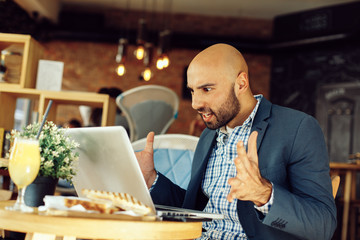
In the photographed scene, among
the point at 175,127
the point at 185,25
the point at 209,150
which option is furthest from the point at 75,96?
the point at 185,25

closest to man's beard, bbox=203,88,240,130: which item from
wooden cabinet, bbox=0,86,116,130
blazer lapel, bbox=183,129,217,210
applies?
blazer lapel, bbox=183,129,217,210

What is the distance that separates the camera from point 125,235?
0.92 m

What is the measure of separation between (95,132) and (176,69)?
6.23 meters

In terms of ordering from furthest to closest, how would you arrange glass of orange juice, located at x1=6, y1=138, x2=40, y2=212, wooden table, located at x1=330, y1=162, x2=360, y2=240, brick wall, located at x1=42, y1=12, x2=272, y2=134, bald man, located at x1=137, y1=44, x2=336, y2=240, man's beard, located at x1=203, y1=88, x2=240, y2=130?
brick wall, located at x1=42, y1=12, x2=272, y2=134 → wooden table, located at x1=330, y1=162, x2=360, y2=240 → man's beard, located at x1=203, y1=88, x2=240, y2=130 → bald man, located at x1=137, y1=44, x2=336, y2=240 → glass of orange juice, located at x1=6, y1=138, x2=40, y2=212

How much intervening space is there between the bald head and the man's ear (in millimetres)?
16

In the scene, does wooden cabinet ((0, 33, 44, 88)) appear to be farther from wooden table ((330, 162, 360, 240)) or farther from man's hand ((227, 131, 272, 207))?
wooden table ((330, 162, 360, 240))

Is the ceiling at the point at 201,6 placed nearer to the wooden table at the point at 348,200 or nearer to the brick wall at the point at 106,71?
the brick wall at the point at 106,71

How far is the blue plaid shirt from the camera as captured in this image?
1462 millimetres

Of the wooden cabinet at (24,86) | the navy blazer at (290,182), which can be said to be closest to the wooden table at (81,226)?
the navy blazer at (290,182)

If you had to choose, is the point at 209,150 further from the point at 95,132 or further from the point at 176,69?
the point at 176,69

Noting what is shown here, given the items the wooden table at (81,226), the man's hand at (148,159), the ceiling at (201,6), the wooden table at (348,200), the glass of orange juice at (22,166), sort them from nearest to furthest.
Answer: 1. the wooden table at (81,226)
2. the glass of orange juice at (22,166)
3. the man's hand at (148,159)
4. the wooden table at (348,200)
5. the ceiling at (201,6)

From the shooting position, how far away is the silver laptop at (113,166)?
1.07m

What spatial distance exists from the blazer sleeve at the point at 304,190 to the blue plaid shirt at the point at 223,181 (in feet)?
0.66

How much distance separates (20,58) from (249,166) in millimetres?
2340
